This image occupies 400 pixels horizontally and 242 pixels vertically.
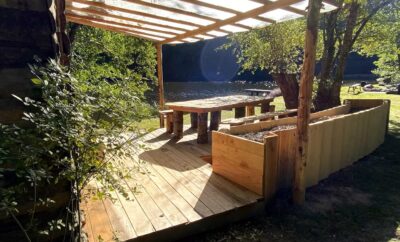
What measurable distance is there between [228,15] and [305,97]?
1.81 m

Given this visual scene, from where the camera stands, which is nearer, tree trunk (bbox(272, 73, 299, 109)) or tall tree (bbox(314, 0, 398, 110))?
tall tree (bbox(314, 0, 398, 110))

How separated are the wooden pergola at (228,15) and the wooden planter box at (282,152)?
0.99 feet

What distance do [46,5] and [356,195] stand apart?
415 cm

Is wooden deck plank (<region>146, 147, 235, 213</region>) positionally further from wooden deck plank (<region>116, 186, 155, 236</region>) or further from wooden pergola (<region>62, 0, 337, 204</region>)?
wooden pergola (<region>62, 0, 337, 204</region>)

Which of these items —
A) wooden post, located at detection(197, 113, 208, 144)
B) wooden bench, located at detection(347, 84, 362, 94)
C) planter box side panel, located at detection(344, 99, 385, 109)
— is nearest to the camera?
wooden post, located at detection(197, 113, 208, 144)

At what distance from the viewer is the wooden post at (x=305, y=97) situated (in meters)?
3.11

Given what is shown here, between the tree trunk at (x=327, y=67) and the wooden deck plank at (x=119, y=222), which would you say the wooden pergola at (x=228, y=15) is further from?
the tree trunk at (x=327, y=67)

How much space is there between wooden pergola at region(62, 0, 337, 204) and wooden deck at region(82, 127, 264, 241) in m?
0.94

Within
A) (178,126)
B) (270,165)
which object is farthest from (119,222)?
(178,126)

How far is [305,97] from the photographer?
3242 millimetres

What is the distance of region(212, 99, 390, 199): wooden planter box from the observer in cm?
326

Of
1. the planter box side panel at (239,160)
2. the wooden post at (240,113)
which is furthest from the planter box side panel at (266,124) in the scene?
the wooden post at (240,113)

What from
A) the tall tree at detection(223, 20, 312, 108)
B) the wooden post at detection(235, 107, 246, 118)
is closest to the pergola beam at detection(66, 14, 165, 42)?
the wooden post at detection(235, 107, 246, 118)

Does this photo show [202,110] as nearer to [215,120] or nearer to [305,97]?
[215,120]
